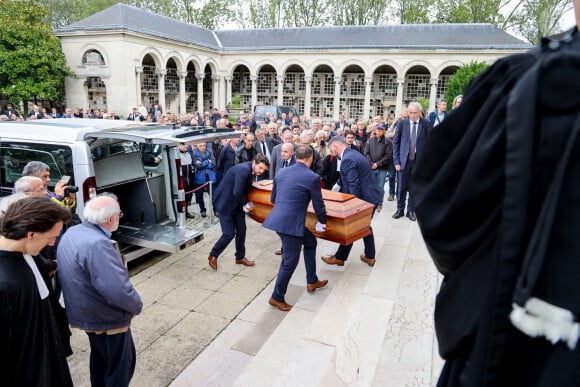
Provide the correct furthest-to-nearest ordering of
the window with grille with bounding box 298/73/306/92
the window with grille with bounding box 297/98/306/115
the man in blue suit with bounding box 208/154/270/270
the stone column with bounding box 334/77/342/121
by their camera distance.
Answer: the window with grille with bounding box 297/98/306/115 < the window with grille with bounding box 298/73/306/92 < the stone column with bounding box 334/77/342/121 < the man in blue suit with bounding box 208/154/270/270

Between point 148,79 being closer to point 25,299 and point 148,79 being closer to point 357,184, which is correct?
point 357,184

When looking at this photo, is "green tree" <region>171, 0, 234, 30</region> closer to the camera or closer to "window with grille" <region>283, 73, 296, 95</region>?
"window with grille" <region>283, 73, 296, 95</region>

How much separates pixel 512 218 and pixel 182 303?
4715 mm

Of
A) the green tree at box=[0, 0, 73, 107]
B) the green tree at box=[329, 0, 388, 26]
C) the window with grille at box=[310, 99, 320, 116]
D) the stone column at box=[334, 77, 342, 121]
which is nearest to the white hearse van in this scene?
the green tree at box=[0, 0, 73, 107]

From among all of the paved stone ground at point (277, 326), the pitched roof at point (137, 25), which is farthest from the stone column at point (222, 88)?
the paved stone ground at point (277, 326)

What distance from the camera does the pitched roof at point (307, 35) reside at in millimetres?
28953

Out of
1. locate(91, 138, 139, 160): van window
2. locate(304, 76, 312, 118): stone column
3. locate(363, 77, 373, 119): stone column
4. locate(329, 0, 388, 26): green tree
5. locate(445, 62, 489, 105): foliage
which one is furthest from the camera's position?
locate(329, 0, 388, 26): green tree

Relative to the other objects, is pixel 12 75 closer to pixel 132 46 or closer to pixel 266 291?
pixel 132 46

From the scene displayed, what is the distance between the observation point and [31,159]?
18.2 feet

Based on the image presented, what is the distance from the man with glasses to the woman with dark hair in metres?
0.34

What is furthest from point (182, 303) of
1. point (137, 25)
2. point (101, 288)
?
point (137, 25)

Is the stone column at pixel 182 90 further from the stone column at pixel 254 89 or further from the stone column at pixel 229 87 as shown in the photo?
the stone column at pixel 254 89

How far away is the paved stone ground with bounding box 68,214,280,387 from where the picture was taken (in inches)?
156

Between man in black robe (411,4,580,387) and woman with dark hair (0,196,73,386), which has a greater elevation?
man in black robe (411,4,580,387)
